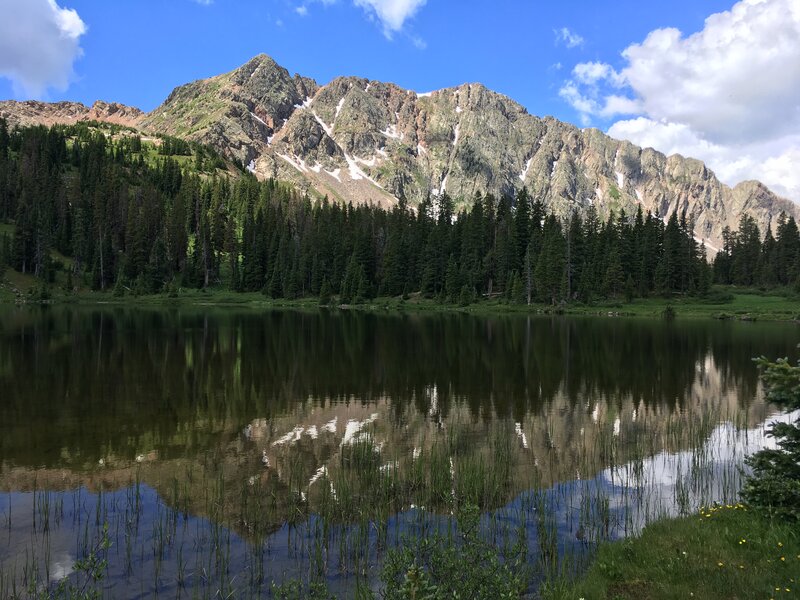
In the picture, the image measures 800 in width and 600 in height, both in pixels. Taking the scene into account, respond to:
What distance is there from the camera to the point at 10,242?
136 meters

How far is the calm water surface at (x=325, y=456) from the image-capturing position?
12156 millimetres

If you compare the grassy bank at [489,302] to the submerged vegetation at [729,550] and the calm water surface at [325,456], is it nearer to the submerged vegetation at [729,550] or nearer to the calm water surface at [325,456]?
the calm water surface at [325,456]

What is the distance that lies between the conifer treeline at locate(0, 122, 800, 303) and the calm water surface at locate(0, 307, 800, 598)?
87196 mm

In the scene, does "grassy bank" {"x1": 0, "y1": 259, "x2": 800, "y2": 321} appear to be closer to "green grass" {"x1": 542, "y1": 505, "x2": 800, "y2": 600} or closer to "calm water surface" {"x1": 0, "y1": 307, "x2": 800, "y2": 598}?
"calm water surface" {"x1": 0, "y1": 307, "x2": 800, "y2": 598}

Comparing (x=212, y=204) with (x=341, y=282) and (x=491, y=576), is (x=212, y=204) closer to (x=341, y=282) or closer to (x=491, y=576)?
(x=341, y=282)

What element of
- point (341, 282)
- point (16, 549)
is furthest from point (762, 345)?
point (341, 282)

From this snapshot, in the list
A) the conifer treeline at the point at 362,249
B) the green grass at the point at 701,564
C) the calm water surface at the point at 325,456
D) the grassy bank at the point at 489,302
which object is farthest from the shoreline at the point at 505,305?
the green grass at the point at 701,564

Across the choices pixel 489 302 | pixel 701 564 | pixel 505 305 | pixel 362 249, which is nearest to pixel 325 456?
pixel 701 564

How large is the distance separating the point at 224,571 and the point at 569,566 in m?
7.34

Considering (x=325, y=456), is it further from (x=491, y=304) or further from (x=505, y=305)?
(x=491, y=304)

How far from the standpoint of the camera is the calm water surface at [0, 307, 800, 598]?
39.9ft

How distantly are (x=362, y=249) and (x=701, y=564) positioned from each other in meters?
139

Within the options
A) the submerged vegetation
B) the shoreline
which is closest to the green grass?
the submerged vegetation

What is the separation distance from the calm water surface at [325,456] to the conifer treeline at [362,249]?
87196 mm
